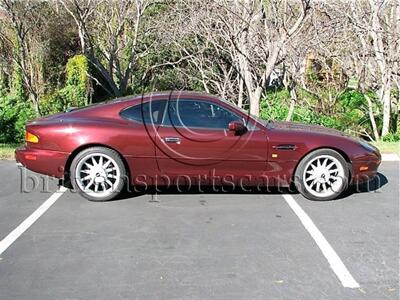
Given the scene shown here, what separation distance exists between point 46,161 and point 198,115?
1928mm

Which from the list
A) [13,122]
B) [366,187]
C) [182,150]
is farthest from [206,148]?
[13,122]

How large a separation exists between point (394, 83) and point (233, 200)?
25.9 ft

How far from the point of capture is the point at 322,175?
6.07 m

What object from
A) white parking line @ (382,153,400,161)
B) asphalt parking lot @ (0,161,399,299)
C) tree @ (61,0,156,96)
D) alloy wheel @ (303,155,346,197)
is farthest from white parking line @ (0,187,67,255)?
tree @ (61,0,156,96)

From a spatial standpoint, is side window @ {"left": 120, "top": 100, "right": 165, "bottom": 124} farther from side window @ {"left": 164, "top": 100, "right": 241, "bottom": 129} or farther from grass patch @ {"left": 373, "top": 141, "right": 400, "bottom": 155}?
grass patch @ {"left": 373, "top": 141, "right": 400, "bottom": 155}

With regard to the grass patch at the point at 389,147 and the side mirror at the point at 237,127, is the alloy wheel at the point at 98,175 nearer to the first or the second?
the side mirror at the point at 237,127

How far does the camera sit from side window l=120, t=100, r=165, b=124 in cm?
603

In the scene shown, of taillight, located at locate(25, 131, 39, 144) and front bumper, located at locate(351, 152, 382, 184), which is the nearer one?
taillight, located at locate(25, 131, 39, 144)

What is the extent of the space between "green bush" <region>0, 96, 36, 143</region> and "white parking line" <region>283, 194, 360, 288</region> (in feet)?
23.1

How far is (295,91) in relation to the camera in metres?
12.9

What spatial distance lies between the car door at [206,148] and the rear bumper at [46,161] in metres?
1.17

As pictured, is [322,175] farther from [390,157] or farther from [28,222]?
[28,222]

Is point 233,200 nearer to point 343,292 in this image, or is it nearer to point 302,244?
point 302,244

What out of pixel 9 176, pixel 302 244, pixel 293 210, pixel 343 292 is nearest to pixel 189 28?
pixel 9 176
